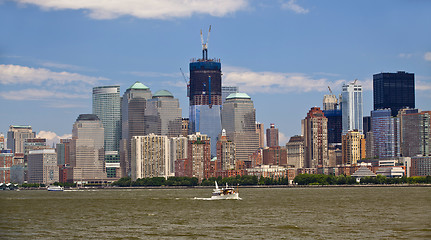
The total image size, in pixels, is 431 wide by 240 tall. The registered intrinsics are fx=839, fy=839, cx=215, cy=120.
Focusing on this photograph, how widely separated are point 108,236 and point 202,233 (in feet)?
37.6

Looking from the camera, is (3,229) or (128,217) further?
(128,217)

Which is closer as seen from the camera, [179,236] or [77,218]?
[179,236]

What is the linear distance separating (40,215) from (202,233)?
1898 inches

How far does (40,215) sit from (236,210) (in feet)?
112

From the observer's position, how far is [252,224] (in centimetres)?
11512

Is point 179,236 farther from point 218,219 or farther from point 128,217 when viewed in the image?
point 128,217

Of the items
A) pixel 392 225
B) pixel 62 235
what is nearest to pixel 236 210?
pixel 392 225

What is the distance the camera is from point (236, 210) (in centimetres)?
14962

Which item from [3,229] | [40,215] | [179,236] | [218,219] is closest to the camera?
[179,236]

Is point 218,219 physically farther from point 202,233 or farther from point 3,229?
point 3,229

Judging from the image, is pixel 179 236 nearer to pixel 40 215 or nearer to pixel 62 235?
pixel 62 235

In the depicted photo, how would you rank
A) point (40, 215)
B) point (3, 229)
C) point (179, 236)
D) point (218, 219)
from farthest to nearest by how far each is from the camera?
point (40, 215)
point (218, 219)
point (3, 229)
point (179, 236)

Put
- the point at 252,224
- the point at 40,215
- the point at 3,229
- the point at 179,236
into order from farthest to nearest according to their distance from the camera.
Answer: the point at 40,215
the point at 252,224
the point at 3,229
the point at 179,236

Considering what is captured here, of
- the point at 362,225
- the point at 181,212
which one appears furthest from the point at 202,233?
the point at 181,212
